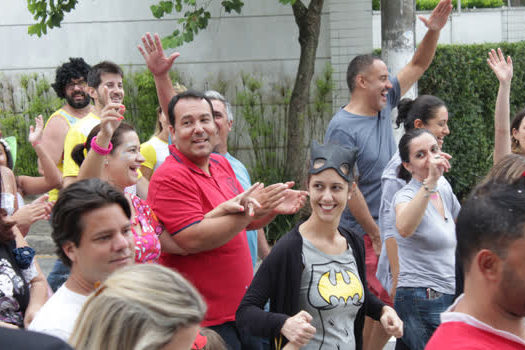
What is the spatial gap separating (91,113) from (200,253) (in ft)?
6.87

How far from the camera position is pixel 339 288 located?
10.8ft

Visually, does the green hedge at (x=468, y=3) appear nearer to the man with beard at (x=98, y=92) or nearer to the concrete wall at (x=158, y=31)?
the concrete wall at (x=158, y=31)

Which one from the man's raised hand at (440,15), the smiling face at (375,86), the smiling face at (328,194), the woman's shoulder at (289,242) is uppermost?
the man's raised hand at (440,15)

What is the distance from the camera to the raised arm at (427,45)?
5469mm

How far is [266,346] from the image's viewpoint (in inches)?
156

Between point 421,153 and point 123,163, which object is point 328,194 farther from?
point 123,163

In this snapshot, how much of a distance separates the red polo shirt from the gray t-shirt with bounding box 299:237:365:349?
503mm

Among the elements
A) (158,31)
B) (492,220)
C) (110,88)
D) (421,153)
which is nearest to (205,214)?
(421,153)

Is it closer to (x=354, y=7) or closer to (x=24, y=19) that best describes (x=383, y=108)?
(x=354, y=7)

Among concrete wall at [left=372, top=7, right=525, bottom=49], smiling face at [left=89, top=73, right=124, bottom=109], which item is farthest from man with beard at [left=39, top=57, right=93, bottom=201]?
concrete wall at [left=372, top=7, right=525, bottom=49]

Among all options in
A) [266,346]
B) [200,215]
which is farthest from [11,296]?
[266,346]

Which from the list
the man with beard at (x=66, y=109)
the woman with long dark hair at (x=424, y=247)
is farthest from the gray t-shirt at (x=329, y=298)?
the man with beard at (x=66, y=109)

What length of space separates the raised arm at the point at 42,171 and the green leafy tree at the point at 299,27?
11.0 ft

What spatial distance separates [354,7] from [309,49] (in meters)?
1.32
